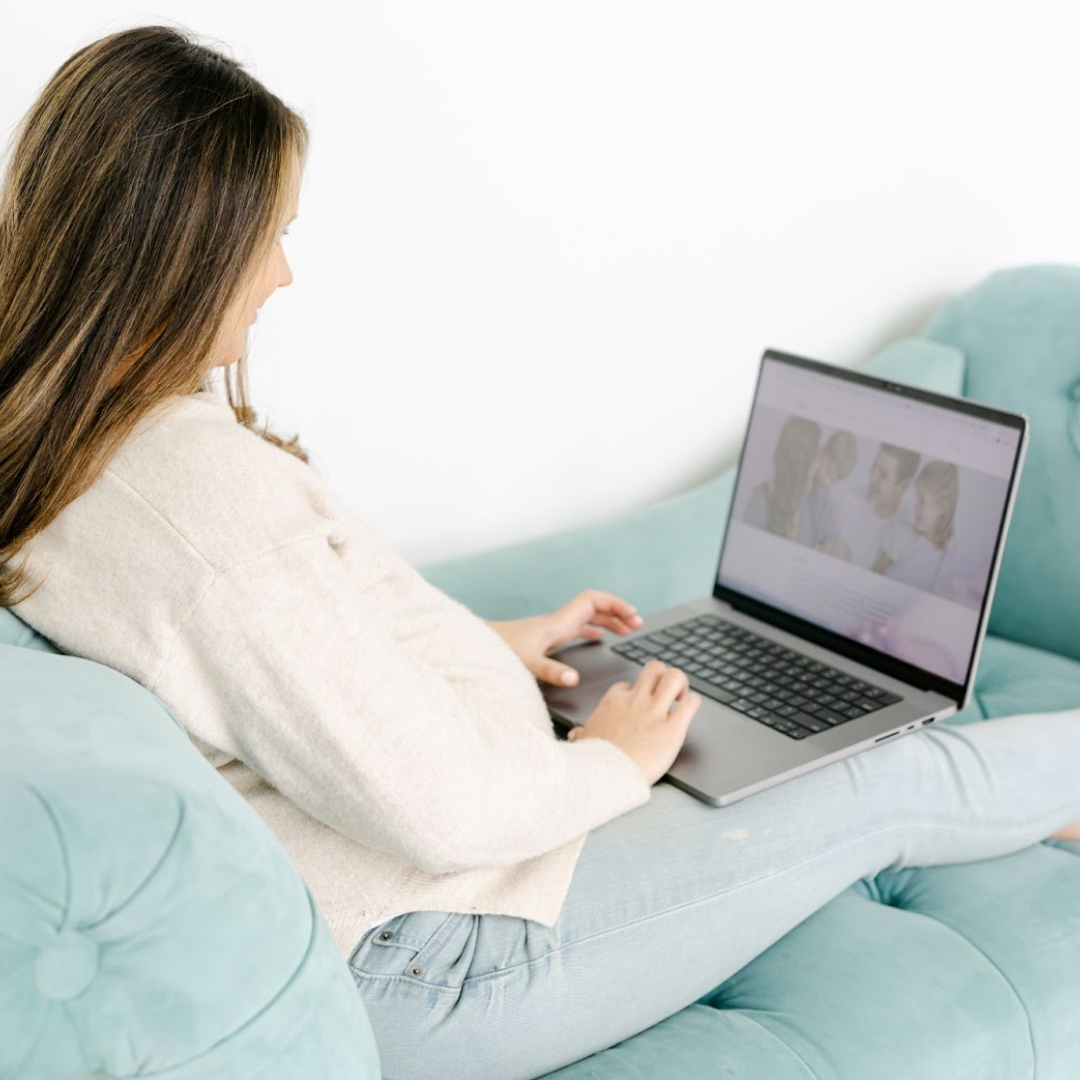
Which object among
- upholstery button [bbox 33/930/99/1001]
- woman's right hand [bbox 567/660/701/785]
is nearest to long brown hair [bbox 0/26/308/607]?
upholstery button [bbox 33/930/99/1001]

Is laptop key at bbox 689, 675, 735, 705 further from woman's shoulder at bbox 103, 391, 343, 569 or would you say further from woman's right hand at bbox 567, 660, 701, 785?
woman's shoulder at bbox 103, 391, 343, 569

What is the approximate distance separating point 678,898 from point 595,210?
0.92 metres

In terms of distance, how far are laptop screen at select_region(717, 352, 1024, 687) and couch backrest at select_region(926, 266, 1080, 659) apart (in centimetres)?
43

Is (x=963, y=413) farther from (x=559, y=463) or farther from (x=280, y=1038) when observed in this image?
(x=280, y=1038)

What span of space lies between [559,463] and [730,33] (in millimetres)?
579

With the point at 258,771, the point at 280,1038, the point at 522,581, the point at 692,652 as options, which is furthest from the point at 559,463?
the point at 280,1038

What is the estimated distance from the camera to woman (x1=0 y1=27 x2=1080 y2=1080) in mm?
844

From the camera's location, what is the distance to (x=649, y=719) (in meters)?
1.13

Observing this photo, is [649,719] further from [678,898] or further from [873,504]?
[873,504]

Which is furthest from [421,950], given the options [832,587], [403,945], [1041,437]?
[1041,437]

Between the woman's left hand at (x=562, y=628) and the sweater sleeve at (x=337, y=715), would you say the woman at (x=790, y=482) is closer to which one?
the woman's left hand at (x=562, y=628)

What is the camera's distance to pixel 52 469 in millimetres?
863

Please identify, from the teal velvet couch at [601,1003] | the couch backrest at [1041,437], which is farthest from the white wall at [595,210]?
the couch backrest at [1041,437]

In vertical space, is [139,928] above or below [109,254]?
below
